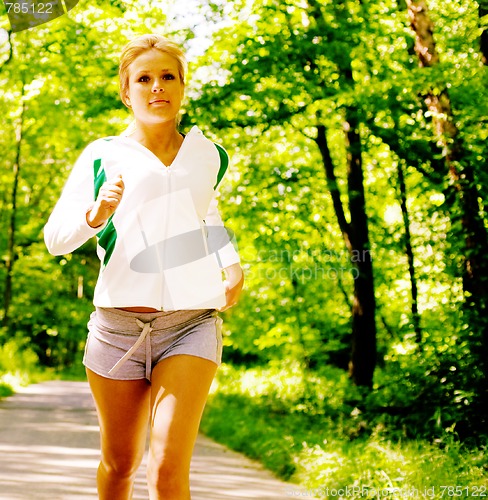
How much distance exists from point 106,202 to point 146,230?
24cm

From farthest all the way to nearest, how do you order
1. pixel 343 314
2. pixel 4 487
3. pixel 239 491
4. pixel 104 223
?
pixel 343 314 < pixel 239 491 < pixel 4 487 < pixel 104 223

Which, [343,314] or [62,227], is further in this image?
[343,314]

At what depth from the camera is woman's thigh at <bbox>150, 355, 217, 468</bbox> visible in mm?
2996

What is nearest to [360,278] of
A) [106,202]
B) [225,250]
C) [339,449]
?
[339,449]

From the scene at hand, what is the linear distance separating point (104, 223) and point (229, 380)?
17.5m

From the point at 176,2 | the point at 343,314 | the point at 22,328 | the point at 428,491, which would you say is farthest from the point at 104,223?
the point at 22,328

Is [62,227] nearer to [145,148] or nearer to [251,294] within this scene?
[145,148]

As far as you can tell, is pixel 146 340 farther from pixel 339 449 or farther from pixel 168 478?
pixel 339 449

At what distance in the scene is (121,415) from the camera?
3184mm

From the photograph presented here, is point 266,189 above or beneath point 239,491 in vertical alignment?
above

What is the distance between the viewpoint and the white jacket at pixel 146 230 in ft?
10.2

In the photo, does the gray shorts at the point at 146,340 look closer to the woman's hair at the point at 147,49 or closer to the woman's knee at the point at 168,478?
the woman's knee at the point at 168,478

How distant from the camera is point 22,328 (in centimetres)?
4038

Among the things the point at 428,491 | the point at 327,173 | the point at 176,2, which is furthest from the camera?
the point at 327,173
